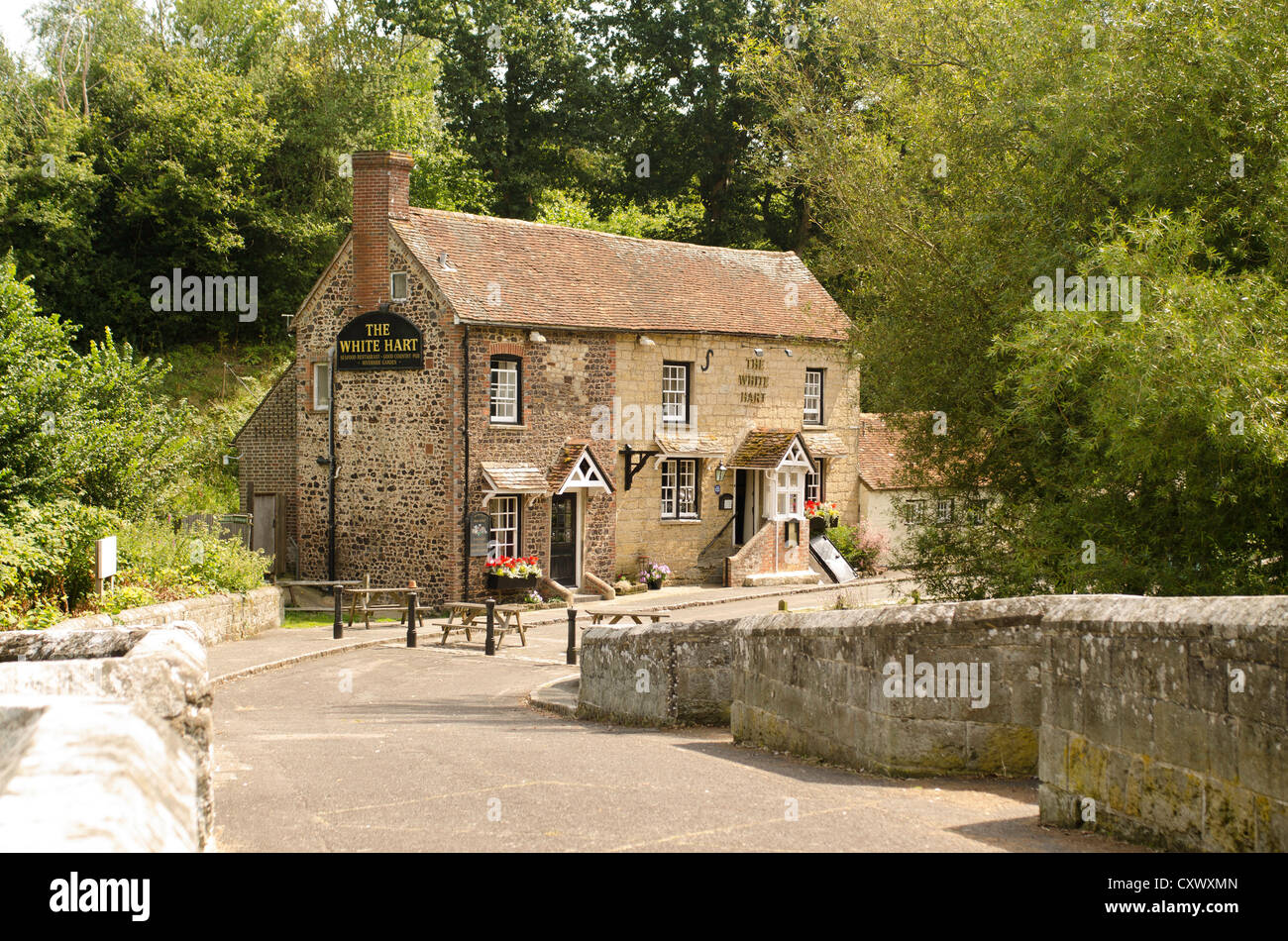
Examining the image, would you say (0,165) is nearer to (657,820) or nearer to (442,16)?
(442,16)

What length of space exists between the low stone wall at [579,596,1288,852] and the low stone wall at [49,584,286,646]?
676cm

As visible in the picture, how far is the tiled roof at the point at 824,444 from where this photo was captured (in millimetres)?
32500

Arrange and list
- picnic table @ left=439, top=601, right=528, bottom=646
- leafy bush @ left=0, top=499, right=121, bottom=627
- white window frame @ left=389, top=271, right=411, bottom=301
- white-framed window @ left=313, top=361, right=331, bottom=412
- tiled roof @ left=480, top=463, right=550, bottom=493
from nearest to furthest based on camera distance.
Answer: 1. leafy bush @ left=0, top=499, right=121, bottom=627
2. picnic table @ left=439, top=601, right=528, bottom=646
3. tiled roof @ left=480, top=463, right=550, bottom=493
4. white window frame @ left=389, top=271, right=411, bottom=301
5. white-framed window @ left=313, top=361, right=331, bottom=412

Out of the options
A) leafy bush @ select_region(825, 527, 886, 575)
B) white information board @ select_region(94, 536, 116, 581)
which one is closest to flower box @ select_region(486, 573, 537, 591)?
leafy bush @ select_region(825, 527, 886, 575)

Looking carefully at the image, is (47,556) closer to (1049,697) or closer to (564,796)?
(564,796)

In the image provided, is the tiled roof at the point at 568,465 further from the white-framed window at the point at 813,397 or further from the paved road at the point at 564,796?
the paved road at the point at 564,796

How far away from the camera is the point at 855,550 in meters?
32.7

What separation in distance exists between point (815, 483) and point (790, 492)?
2155 mm

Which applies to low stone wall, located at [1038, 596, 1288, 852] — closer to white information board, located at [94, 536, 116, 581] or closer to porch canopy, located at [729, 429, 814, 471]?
white information board, located at [94, 536, 116, 581]

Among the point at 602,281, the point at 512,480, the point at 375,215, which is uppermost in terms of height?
the point at 375,215

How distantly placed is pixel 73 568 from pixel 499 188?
3277 centimetres

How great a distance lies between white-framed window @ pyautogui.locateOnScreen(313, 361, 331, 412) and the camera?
91.8 feet

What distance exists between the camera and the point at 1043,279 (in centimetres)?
1274

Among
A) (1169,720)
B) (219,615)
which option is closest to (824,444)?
(219,615)
